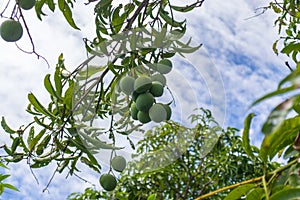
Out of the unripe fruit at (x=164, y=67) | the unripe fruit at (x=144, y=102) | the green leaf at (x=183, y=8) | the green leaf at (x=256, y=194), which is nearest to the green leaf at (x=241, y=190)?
the green leaf at (x=256, y=194)

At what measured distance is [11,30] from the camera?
108 centimetres

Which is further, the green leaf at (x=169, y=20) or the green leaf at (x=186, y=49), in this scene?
the green leaf at (x=169, y=20)

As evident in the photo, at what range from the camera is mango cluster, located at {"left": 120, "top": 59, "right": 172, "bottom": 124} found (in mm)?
867

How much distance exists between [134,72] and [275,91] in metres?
0.73

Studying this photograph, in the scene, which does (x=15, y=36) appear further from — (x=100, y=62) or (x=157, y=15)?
(x=157, y=15)

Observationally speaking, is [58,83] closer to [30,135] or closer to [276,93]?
[30,135]

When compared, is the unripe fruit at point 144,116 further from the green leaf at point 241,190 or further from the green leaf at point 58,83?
the green leaf at point 241,190

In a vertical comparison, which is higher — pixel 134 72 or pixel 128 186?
pixel 128 186

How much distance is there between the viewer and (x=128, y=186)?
3.32m

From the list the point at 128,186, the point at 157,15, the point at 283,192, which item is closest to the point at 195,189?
the point at 128,186

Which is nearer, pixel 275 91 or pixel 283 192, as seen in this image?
pixel 275 91

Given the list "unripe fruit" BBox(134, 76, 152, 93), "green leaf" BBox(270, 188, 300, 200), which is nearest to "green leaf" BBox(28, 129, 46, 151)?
"unripe fruit" BBox(134, 76, 152, 93)

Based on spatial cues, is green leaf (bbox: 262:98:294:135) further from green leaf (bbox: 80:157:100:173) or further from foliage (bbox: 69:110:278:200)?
foliage (bbox: 69:110:278:200)

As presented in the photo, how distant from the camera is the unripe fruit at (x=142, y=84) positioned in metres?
0.87
